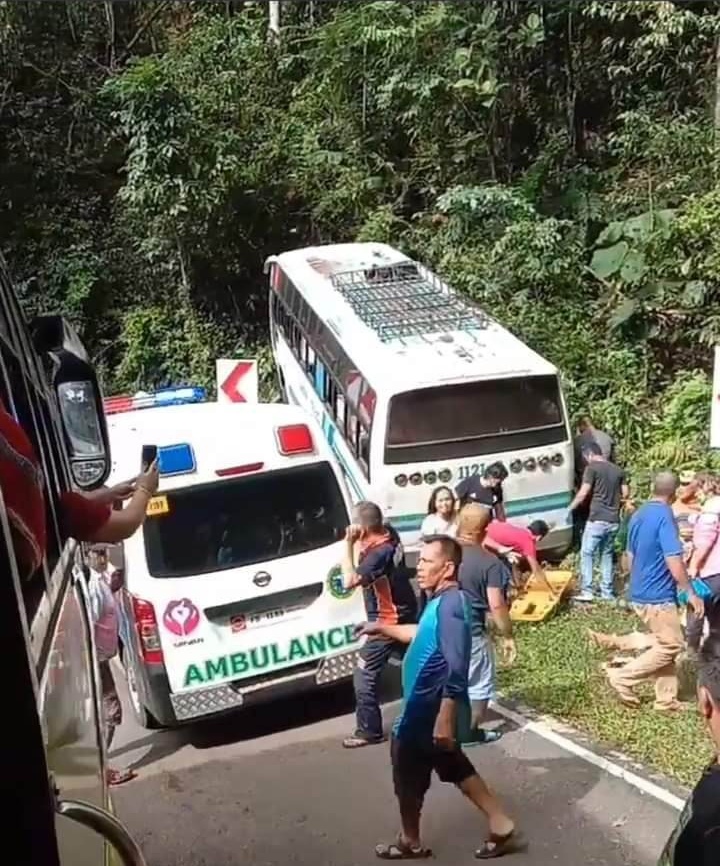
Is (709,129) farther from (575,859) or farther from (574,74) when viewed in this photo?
(575,859)

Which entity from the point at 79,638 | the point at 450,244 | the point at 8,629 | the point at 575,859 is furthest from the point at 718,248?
the point at 8,629

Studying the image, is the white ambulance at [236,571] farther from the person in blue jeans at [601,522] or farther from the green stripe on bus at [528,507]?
the green stripe on bus at [528,507]

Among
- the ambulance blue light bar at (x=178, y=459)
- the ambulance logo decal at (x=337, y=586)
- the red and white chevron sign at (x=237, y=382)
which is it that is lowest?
the ambulance logo decal at (x=337, y=586)

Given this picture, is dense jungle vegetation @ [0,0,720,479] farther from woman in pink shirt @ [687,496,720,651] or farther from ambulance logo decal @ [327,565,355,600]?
ambulance logo decal @ [327,565,355,600]

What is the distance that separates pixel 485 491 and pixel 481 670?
7.54 ft

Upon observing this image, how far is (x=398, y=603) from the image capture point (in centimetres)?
489

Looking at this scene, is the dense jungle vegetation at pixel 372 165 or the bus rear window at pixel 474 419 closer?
the bus rear window at pixel 474 419

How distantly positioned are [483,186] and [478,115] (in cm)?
114

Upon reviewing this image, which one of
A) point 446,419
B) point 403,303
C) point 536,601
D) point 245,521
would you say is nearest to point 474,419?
point 446,419

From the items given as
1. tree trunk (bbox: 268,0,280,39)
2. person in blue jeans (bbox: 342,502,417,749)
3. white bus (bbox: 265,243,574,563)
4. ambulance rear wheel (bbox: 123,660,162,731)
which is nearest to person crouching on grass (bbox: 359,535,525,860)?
person in blue jeans (bbox: 342,502,417,749)

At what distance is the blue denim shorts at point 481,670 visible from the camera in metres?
4.65

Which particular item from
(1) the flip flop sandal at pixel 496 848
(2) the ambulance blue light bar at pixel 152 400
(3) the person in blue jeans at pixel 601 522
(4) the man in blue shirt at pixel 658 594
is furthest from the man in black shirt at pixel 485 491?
(1) the flip flop sandal at pixel 496 848

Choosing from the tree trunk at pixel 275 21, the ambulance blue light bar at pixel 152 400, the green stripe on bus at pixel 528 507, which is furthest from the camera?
the tree trunk at pixel 275 21

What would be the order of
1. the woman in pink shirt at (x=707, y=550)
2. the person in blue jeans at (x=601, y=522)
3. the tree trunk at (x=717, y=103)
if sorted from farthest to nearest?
the tree trunk at (x=717, y=103) → the person in blue jeans at (x=601, y=522) → the woman in pink shirt at (x=707, y=550)
